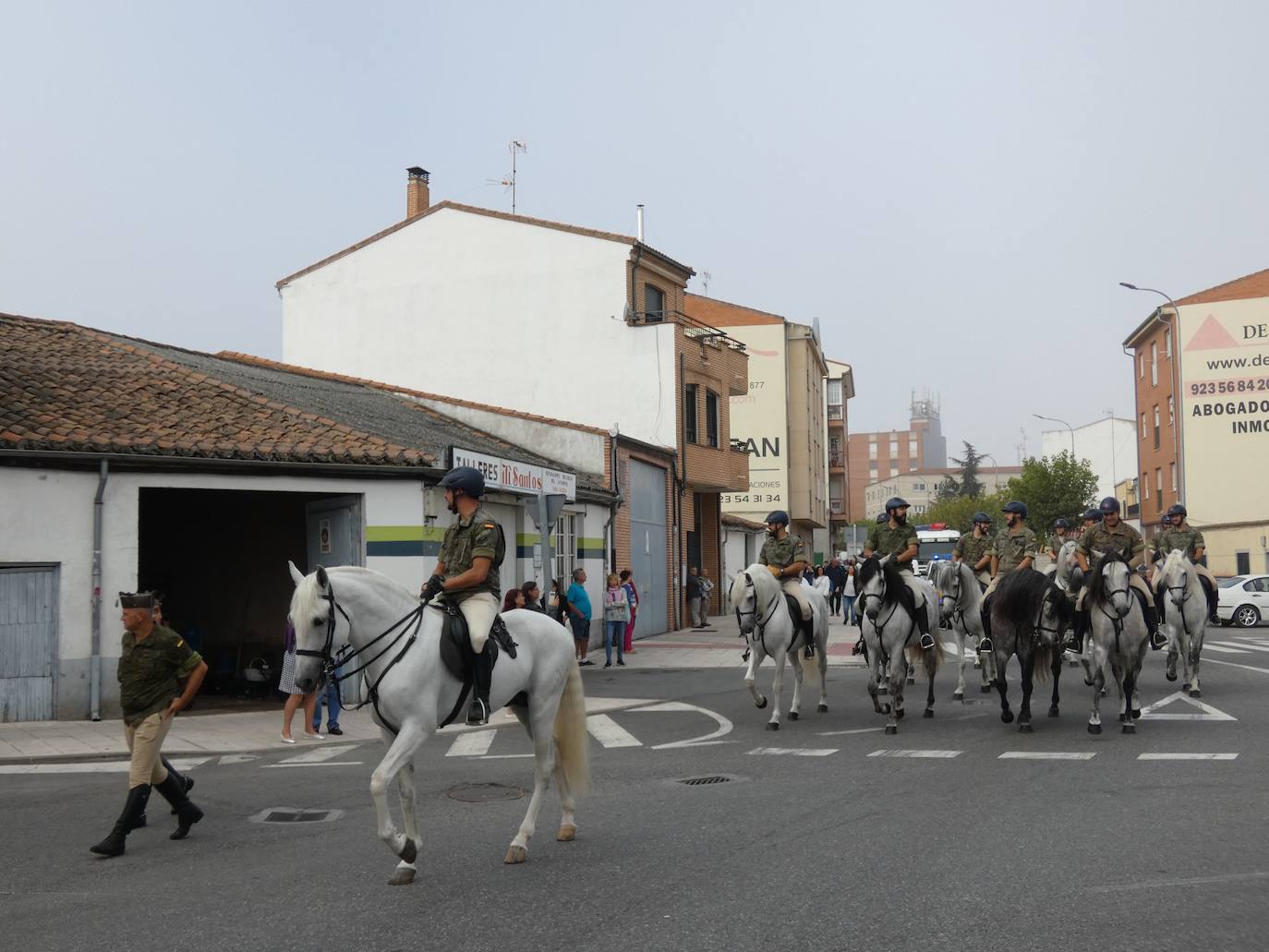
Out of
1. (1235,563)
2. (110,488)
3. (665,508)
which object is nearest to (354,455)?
(110,488)

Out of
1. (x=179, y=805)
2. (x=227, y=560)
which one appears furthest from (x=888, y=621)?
(x=227, y=560)

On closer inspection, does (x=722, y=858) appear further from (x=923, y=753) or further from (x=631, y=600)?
(x=631, y=600)

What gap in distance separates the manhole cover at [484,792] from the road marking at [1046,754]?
4.30 metres

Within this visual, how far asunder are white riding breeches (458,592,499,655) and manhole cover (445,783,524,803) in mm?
2552

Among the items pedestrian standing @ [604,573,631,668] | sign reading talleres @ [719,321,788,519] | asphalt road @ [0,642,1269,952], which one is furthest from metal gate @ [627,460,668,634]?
sign reading talleres @ [719,321,788,519]

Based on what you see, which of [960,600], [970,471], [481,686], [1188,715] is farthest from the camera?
[970,471]

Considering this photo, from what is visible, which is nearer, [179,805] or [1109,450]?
[179,805]

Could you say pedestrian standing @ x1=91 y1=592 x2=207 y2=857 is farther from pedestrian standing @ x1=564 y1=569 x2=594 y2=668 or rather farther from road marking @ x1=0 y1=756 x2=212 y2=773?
pedestrian standing @ x1=564 y1=569 x2=594 y2=668

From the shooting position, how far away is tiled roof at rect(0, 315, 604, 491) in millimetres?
16078

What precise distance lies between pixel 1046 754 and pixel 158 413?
13280 millimetres

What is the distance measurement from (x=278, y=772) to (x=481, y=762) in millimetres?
1928

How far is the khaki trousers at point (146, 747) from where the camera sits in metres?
7.96

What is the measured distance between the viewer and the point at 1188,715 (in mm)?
13117

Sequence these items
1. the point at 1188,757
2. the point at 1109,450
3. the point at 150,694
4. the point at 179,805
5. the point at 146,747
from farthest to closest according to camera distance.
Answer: the point at 1109,450 → the point at 1188,757 → the point at 179,805 → the point at 150,694 → the point at 146,747
